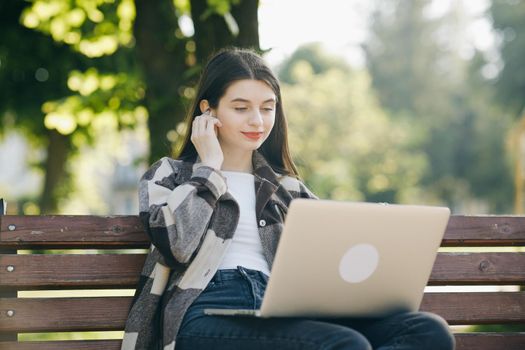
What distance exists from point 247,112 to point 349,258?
961mm

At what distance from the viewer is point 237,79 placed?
11.5ft

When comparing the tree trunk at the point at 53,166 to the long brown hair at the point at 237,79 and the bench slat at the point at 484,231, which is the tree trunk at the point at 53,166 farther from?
the bench slat at the point at 484,231

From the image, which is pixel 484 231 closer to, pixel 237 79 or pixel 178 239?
pixel 237 79

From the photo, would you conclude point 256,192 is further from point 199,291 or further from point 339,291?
point 339,291

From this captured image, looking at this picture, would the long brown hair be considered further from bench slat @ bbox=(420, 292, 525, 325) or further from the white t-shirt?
bench slat @ bbox=(420, 292, 525, 325)

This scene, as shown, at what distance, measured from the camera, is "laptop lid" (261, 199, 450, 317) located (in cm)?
265

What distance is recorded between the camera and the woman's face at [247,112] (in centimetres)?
348

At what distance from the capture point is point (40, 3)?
790 centimetres

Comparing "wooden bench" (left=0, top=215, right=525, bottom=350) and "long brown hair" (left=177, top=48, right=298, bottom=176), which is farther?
A: "long brown hair" (left=177, top=48, right=298, bottom=176)

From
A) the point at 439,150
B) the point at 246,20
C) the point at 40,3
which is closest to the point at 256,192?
the point at 246,20

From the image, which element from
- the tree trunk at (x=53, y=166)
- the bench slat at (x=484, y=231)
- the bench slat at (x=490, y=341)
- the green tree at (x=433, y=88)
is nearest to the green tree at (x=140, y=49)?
the bench slat at (x=484, y=231)

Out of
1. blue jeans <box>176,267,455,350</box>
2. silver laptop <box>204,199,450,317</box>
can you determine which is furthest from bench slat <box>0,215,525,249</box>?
silver laptop <box>204,199,450,317</box>

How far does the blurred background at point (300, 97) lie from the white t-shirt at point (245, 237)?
584 mm

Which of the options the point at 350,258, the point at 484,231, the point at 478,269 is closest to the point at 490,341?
the point at 478,269
